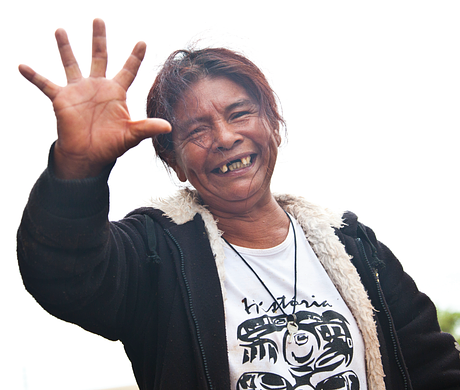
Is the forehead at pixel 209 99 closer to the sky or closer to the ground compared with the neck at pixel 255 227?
closer to the sky

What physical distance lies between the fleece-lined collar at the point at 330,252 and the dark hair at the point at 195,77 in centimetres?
29

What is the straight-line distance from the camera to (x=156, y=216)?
1.51 metres

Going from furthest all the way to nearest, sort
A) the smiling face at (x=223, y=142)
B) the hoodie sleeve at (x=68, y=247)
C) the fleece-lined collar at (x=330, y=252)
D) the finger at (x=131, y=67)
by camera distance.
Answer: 1. the smiling face at (x=223, y=142)
2. the fleece-lined collar at (x=330, y=252)
3. the finger at (x=131, y=67)
4. the hoodie sleeve at (x=68, y=247)

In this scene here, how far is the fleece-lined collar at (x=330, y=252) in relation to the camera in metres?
1.43

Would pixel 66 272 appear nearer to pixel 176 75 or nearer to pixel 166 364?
pixel 166 364

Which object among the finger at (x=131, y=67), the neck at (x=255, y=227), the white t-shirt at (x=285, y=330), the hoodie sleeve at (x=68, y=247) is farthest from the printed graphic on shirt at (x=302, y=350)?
the finger at (x=131, y=67)

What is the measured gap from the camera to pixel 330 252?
1.60 meters

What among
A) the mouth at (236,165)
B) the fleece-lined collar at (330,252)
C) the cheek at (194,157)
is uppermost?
the cheek at (194,157)

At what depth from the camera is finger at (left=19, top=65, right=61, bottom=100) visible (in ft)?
3.41

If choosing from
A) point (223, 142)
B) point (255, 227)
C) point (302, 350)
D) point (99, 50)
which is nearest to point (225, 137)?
point (223, 142)

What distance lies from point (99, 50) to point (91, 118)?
0.19m

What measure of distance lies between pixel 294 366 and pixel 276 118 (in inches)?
39.3

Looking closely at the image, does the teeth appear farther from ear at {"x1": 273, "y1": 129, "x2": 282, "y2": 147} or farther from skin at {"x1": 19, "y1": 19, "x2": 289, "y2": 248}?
ear at {"x1": 273, "y1": 129, "x2": 282, "y2": 147}

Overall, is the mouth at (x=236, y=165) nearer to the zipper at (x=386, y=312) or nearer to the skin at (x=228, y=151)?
the skin at (x=228, y=151)
